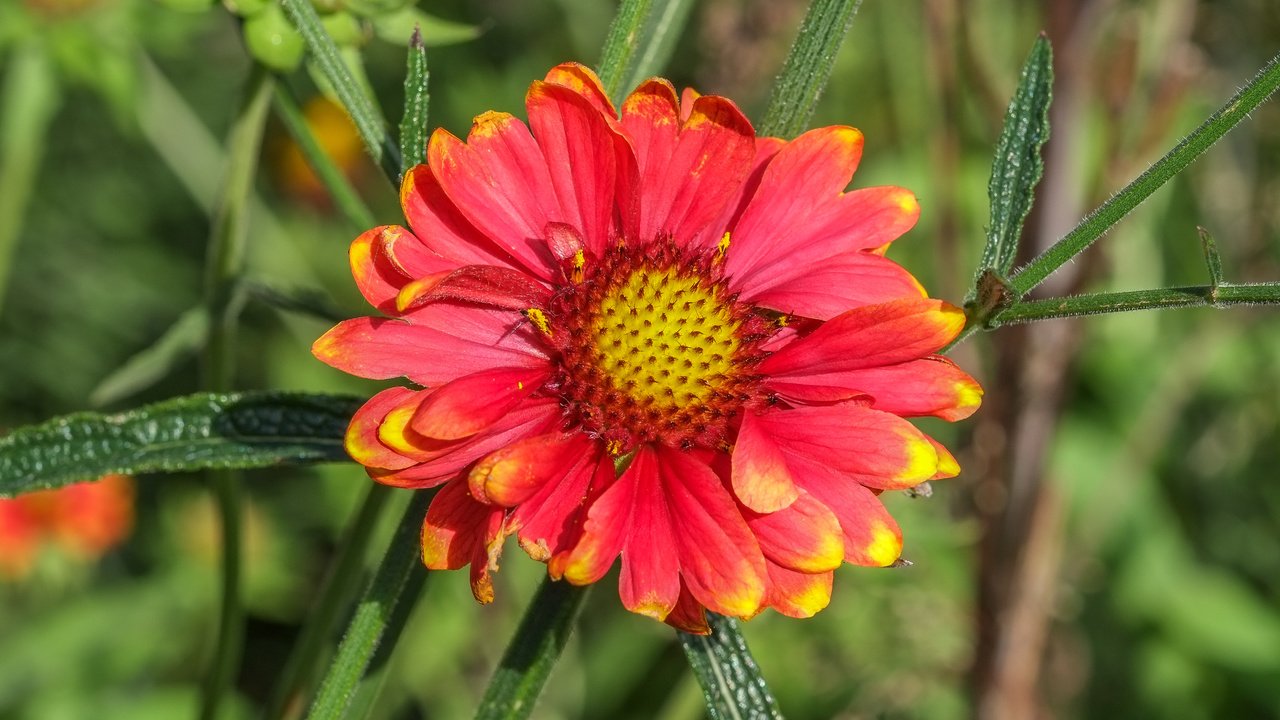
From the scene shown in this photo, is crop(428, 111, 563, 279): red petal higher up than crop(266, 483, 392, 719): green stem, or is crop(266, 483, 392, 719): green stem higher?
crop(428, 111, 563, 279): red petal

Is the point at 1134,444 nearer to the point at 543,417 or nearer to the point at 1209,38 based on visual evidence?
the point at 1209,38

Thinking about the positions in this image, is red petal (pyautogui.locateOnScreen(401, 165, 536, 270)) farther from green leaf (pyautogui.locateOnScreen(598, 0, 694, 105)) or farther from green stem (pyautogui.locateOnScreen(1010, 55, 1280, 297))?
green stem (pyautogui.locateOnScreen(1010, 55, 1280, 297))

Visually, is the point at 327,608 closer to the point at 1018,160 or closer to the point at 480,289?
the point at 480,289

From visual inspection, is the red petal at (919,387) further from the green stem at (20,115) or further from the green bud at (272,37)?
the green stem at (20,115)


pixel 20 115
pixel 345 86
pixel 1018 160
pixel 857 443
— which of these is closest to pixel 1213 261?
pixel 1018 160

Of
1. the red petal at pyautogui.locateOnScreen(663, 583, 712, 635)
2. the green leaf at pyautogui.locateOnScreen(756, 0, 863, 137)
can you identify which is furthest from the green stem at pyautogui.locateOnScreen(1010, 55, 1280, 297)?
the red petal at pyautogui.locateOnScreen(663, 583, 712, 635)

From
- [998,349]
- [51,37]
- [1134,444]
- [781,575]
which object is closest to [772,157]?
[781,575]

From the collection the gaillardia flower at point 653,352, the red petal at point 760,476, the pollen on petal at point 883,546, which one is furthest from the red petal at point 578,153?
the pollen on petal at point 883,546
